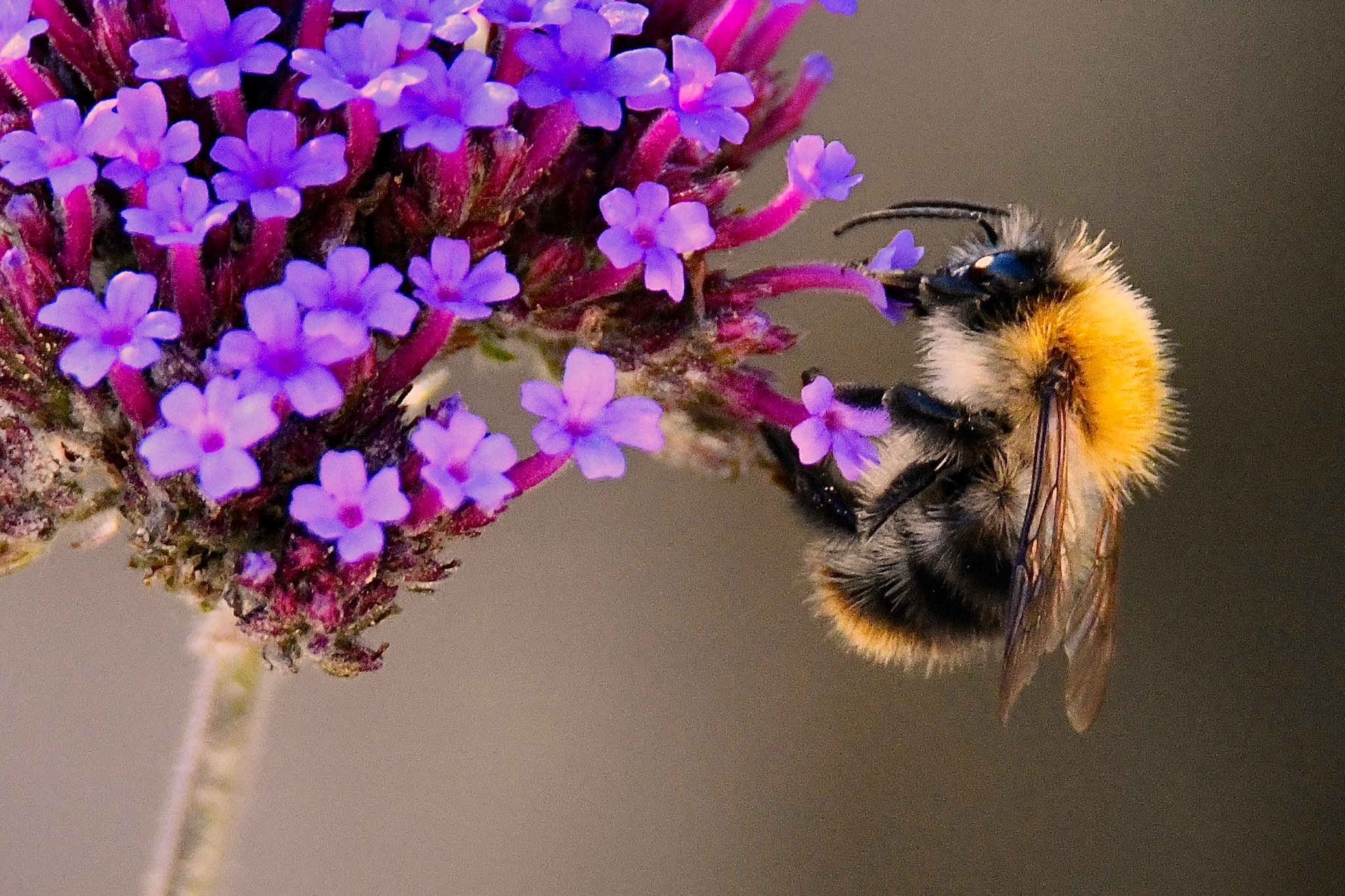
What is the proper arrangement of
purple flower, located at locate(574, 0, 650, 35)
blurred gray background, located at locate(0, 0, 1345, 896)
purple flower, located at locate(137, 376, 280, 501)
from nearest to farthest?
purple flower, located at locate(137, 376, 280, 501), purple flower, located at locate(574, 0, 650, 35), blurred gray background, located at locate(0, 0, 1345, 896)

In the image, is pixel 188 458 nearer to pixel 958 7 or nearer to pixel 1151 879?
pixel 958 7

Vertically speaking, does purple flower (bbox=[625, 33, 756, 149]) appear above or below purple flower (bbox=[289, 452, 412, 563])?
above

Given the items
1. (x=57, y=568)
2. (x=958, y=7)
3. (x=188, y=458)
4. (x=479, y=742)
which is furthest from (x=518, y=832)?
(x=958, y=7)

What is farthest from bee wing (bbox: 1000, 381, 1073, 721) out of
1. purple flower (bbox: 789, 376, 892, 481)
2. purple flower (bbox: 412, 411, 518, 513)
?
purple flower (bbox: 412, 411, 518, 513)

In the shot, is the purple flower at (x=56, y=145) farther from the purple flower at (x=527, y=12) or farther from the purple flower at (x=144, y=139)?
the purple flower at (x=527, y=12)

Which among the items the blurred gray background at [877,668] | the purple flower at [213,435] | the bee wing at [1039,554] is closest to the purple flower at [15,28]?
the purple flower at [213,435]

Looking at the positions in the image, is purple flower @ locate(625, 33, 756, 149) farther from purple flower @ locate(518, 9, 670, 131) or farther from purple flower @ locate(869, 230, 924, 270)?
purple flower @ locate(869, 230, 924, 270)
